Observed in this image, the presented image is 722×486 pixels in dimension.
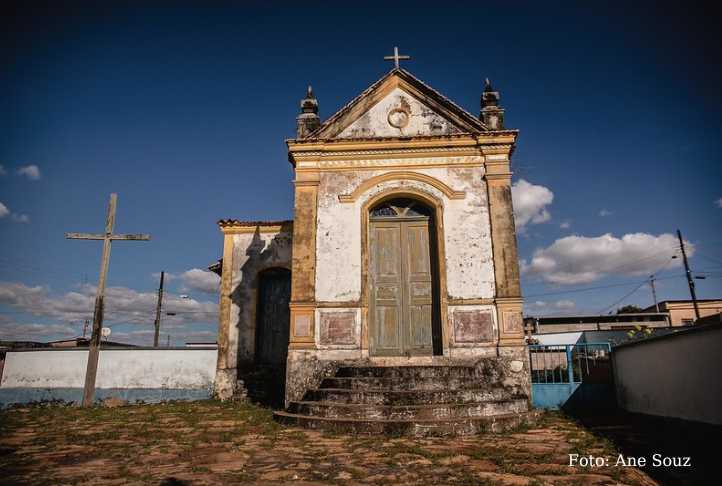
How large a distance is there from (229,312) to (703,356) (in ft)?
34.2

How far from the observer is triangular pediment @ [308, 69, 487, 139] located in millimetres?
10102

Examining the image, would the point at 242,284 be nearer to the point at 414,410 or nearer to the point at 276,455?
the point at 414,410

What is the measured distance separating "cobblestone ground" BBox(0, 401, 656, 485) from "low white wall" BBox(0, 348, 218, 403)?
411 centimetres

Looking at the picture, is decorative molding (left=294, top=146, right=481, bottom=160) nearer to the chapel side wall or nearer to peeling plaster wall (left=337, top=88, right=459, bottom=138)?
peeling plaster wall (left=337, top=88, right=459, bottom=138)

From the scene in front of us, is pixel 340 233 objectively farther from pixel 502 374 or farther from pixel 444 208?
pixel 502 374

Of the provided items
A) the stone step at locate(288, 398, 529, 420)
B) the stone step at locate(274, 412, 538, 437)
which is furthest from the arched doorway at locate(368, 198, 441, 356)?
the stone step at locate(274, 412, 538, 437)

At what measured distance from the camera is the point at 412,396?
7.07m

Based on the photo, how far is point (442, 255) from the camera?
9258 millimetres

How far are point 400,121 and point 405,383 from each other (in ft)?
18.9

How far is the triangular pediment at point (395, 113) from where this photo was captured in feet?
33.1

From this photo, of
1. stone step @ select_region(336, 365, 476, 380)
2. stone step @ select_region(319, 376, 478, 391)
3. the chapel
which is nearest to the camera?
stone step @ select_region(319, 376, 478, 391)

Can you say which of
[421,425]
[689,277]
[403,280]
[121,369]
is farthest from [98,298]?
[689,277]

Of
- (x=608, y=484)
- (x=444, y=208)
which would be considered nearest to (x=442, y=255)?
(x=444, y=208)

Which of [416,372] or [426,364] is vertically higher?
[426,364]
